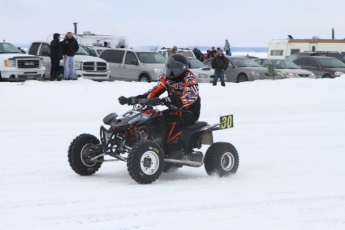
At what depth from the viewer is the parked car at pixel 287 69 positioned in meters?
30.8

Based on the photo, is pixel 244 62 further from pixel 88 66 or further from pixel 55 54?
pixel 55 54

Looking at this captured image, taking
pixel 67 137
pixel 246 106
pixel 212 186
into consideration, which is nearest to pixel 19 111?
pixel 67 137

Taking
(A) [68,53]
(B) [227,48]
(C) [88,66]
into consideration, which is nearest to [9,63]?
(A) [68,53]

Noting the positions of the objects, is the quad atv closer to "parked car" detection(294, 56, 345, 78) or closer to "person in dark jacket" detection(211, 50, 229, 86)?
"person in dark jacket" detection(211, 50, 229, 86)

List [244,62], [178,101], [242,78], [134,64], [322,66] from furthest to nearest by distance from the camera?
[322,66] < [244,62] < [242,78] < [134,64] < [178,101]

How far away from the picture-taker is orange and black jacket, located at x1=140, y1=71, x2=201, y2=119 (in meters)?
9.57

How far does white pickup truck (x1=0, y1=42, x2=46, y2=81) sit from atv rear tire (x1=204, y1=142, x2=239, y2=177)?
47.7 feet

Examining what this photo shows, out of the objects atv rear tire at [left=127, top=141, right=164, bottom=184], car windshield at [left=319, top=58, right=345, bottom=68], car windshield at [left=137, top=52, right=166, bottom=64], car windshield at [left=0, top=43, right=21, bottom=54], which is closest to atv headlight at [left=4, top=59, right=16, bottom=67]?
car windshield at [left=0, top=43, right=21, bottom=54]

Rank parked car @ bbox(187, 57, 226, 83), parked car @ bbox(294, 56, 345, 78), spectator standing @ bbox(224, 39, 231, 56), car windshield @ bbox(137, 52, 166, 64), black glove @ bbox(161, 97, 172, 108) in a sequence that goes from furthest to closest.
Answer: spectator standing @ bbox(224, 39, 231, 56), parked car @ bbox(294, 56, 345, 78), parked car @ bbox(187, 57, 226, 83), car windshield @ bbox(137, 52, 166, 64), black glove @ bbox(161, 97, 172, 108)

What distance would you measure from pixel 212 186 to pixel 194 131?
0.92m

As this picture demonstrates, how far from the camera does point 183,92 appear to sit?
9609mm

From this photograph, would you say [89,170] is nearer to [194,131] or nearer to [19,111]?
[194,131]

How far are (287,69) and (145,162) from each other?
23.5 meters

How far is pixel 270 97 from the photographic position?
846 inches
